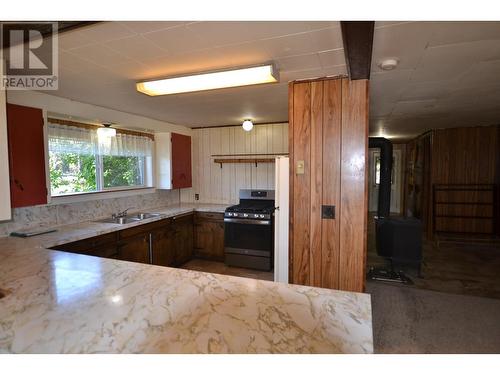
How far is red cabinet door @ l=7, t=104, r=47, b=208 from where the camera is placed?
7.52 feet

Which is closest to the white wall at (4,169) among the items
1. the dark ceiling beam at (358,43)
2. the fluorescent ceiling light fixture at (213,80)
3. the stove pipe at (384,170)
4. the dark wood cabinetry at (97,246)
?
the dark wood cabinetry at (97,246)

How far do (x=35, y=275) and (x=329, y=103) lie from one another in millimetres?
2220

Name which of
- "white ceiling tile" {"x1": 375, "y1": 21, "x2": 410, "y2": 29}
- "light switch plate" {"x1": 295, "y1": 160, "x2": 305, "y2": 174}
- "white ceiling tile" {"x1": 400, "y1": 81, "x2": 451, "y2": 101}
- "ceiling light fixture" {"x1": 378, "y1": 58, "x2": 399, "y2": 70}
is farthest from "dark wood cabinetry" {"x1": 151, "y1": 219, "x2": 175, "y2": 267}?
"white ceiling tile" {"x1": 400, "y1": 81, "x2": 451, "y2": 101}

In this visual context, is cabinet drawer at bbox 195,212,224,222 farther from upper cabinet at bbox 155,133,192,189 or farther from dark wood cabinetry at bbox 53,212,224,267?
upper cabinet at bbox 155,133,192,189

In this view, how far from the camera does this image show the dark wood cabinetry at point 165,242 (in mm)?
2715

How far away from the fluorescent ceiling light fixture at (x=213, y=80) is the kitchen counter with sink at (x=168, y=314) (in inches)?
54.2

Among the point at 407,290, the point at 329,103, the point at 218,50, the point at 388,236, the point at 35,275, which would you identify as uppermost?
the point at 218,50

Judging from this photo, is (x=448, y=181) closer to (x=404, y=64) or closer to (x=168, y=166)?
(x=404, y=64)

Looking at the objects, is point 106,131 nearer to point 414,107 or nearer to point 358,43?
point 358,43

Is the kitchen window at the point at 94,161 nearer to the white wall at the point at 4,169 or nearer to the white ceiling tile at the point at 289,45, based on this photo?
the white wall at the point at 4,169

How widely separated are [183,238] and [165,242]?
41cm

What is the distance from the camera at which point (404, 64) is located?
1.99 m

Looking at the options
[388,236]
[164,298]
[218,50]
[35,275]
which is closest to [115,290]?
[164,298]

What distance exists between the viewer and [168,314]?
1048mm
